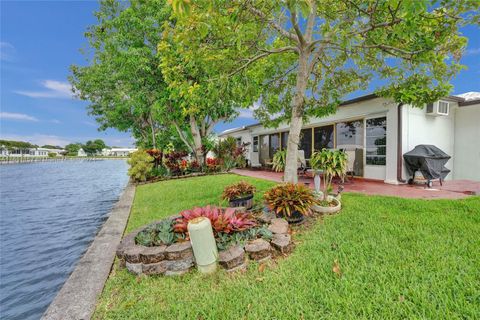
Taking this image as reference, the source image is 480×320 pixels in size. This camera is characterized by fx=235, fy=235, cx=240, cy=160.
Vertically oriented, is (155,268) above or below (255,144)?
below

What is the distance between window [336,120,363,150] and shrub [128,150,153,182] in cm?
938

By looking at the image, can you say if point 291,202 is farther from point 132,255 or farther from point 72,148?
point 72,148

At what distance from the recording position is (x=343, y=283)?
235 cm

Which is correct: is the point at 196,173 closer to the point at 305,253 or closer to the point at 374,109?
the point at 374,109

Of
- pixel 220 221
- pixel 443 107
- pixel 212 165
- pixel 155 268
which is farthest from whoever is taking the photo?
pixel 212 165

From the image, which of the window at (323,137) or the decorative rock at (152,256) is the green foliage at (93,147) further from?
the decorative rock at (152,256)

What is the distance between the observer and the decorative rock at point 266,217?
3.92 metres

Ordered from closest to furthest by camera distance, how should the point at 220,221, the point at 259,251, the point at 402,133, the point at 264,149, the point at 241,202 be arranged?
the point at 259,251 < the point at 220,221 < the point at 241,202 < the point at 402,133 < the point at 264,149

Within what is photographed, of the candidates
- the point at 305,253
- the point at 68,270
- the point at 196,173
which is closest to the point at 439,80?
the point at 305,253

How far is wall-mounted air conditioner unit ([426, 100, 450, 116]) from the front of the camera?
25.7 feet

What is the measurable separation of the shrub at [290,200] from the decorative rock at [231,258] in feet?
4.05

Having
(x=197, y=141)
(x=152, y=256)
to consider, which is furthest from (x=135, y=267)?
(x=197, y=141)

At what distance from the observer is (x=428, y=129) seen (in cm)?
814

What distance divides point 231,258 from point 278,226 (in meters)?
1.12
